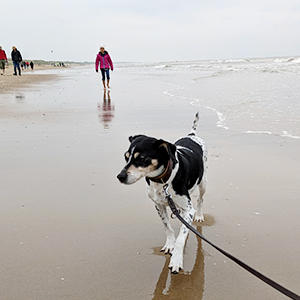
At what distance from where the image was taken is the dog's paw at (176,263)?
9.50 feet

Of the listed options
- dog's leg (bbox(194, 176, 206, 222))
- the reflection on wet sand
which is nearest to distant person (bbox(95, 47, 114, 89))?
the reflection on wet sand

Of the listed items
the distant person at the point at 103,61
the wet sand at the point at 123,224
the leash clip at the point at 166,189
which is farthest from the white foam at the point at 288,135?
the distant person at the point at 103,61

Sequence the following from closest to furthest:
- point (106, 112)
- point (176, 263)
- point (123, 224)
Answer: point (176, 263) < point (123, 224) < point (106, 112)

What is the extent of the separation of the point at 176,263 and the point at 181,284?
169 mm

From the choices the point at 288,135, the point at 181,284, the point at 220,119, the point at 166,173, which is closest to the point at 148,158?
the point at 166,173

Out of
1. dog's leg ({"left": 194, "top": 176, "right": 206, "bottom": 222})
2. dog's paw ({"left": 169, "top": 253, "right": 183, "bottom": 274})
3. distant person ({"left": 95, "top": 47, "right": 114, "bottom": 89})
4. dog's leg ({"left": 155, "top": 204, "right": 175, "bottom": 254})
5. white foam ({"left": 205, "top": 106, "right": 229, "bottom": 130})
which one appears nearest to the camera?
dog's paw ({"left": 169, "top": 253, "right": 183, "bottom": 274})

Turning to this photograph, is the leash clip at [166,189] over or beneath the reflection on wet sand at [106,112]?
over

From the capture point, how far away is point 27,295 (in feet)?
8.77

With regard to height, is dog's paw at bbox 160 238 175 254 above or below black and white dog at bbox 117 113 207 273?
below

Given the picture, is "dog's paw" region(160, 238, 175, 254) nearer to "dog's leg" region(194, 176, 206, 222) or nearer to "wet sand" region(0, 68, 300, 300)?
"wet sand" region(0, 68, 300, 300)

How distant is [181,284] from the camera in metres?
2.81

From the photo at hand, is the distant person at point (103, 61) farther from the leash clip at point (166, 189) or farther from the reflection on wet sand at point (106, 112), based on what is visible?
the leash clip at point (166, 189)

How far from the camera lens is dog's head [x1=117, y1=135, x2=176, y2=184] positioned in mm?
2770

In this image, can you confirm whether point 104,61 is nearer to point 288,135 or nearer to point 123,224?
point 288,135
